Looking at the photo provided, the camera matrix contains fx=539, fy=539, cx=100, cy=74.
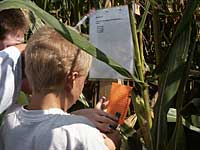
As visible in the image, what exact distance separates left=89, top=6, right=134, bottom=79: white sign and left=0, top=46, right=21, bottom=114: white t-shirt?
0.53 ft

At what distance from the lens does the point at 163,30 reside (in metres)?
1.89

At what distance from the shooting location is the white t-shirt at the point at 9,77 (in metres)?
1.15

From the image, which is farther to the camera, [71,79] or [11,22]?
[11,22]

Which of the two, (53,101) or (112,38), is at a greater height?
(112,38)

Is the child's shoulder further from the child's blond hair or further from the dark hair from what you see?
the dark hair

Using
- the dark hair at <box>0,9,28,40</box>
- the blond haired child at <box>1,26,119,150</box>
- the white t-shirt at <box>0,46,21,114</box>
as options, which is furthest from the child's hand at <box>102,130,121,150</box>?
A: the dark hair at <box>0,9,28,40</box>

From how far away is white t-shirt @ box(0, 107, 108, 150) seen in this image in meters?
1.00

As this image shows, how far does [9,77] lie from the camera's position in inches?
45.4

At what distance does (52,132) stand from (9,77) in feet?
0.67

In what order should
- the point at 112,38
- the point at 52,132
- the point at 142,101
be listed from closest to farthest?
the point at 52,132
the point at 112,38
the point at 142,101

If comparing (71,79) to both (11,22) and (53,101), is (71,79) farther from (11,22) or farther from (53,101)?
(11,22)

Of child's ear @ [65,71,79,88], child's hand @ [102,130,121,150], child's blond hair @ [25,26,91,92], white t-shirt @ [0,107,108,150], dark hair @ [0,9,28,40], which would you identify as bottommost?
child's hand @ [102,130,121,150]

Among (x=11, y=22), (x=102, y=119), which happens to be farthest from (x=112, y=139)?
(x=11, y=22)

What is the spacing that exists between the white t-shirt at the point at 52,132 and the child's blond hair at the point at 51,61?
0.18 feet
